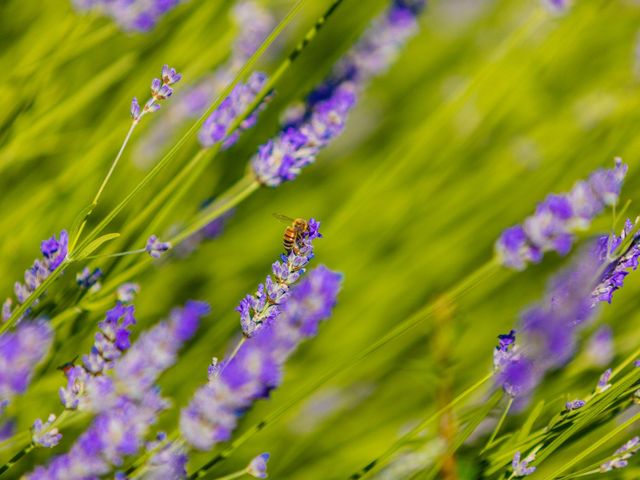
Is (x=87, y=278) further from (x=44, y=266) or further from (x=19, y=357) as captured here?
(x=19, y=357)

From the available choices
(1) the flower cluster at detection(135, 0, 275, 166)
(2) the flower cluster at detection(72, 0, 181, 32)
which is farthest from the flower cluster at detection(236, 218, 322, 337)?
(2) the flower cluster at detection(72, 0, 181, 32)

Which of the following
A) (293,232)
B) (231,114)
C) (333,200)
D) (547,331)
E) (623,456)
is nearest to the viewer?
(547,331)

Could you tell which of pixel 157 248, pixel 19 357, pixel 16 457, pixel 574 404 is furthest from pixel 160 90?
pixel 574 404

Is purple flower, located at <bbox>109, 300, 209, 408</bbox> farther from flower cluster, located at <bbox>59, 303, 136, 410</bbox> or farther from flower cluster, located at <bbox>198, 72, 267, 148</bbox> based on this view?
flower cluster, located at <bbox>198, 72, 267, 148</bbox>

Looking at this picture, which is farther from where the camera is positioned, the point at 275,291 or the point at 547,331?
the point at 275,291

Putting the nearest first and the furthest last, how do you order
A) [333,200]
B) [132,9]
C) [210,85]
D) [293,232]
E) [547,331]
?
[547,331] < [293,232] < [132,9] < [210,85] < [333,200]

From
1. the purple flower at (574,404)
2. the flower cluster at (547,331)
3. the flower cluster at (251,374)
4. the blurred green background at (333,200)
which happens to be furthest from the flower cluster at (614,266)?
the blurred green background at (333,200)
